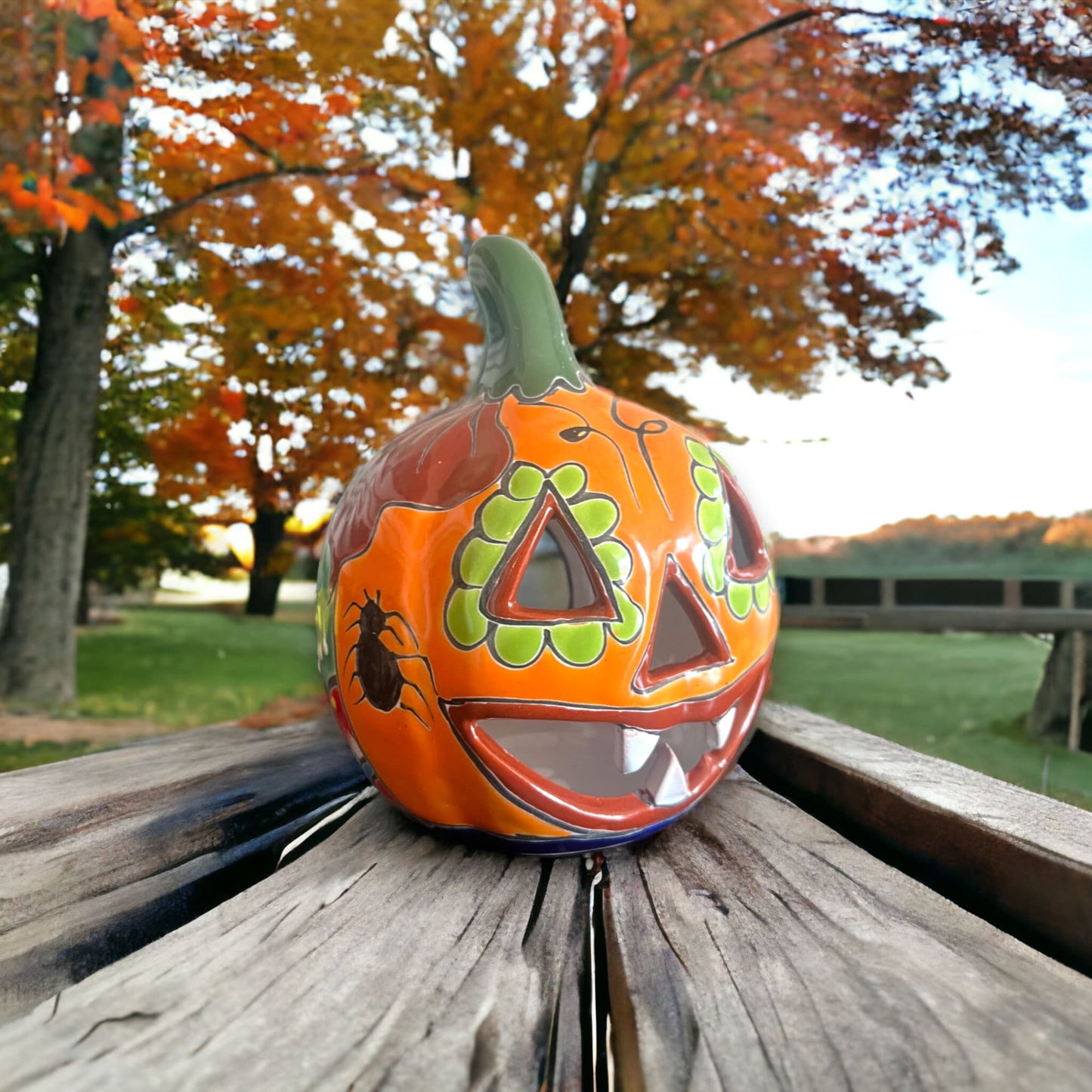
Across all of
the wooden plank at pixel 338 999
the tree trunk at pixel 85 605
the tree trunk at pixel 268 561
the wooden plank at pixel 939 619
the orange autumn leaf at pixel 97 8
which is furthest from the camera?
the tree trunk at pixel 85 605

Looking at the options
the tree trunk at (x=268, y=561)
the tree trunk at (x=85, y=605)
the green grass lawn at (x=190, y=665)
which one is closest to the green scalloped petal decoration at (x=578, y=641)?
the green grass lawn at (x=190, y=665)

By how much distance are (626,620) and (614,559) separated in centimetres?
6

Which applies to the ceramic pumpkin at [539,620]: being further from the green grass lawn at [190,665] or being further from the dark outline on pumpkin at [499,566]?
the green grass lawn at [190,665]

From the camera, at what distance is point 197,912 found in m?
0.77

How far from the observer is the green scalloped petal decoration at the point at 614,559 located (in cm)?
79

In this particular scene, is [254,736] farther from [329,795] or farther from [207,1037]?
[207,1037]

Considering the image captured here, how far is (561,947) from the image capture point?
0.65m

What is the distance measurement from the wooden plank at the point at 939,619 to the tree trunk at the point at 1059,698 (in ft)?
0.31

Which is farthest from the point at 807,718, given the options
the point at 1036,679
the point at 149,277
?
the point at 149,277

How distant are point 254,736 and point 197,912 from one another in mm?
642

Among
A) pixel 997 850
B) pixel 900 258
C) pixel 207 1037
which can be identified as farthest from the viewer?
pixel 900 258

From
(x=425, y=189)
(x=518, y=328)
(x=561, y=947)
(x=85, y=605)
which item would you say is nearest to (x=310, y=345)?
(x=425, y=189)

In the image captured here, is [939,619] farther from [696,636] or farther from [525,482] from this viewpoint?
[525,482]

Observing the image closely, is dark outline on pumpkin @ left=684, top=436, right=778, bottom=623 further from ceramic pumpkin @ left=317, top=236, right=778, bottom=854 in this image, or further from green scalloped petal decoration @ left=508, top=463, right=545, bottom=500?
green scalloped petal decoration @ left=508, top=463, right=545, bottom=500
